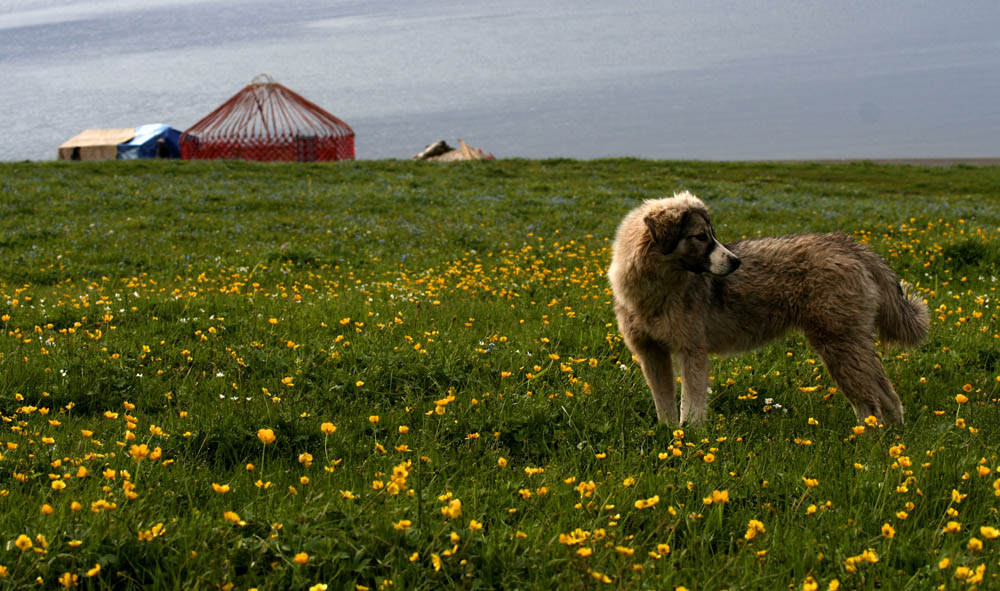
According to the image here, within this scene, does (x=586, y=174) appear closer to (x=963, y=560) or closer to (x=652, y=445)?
(x=652, y=445)

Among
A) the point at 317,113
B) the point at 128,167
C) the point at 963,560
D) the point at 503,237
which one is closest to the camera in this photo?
the point at 963,560

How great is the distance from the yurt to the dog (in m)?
33.8

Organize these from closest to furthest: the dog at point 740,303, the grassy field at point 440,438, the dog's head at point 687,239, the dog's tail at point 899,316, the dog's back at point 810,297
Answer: the grassy field at point 440,438 < the dog's head at point 687,239 < the dog at point 740,303 < the dog's back at point 810,297 < the dog's tail at point 899,316

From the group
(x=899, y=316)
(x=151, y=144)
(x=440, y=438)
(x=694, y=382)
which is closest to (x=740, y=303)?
(x=694, y=382)

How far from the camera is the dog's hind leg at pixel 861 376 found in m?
5.76

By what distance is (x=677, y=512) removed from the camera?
12.8 ft

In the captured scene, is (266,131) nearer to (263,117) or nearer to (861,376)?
(263,117)

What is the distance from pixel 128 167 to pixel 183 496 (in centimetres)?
2495

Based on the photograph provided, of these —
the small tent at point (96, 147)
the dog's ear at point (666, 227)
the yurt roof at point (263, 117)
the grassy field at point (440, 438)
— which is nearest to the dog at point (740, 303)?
the dog's ear at point (666, 227)

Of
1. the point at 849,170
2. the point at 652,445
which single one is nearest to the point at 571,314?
the point at 652,445

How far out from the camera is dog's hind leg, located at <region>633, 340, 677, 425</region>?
6.06 m

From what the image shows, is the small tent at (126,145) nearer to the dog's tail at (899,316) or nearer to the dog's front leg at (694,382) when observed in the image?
the dog's front leg at (694,382)

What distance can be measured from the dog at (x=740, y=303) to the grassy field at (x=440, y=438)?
386 millimetres

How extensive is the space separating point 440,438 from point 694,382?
6.47ft
